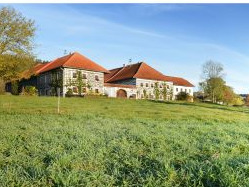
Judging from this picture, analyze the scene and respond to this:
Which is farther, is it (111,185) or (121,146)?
(121,146)

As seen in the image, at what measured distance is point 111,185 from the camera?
5020 millimetres

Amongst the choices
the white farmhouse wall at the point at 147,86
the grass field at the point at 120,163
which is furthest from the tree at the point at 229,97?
the grass field at the point at 120,163

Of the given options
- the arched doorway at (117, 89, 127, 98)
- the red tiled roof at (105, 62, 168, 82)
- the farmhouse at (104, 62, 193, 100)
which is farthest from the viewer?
the red tiled roof at (105, 62, 168, 82)

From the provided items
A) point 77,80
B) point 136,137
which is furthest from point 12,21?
point 136,137

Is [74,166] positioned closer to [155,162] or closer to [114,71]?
[155,162]

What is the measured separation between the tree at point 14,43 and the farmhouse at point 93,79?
16.6ft

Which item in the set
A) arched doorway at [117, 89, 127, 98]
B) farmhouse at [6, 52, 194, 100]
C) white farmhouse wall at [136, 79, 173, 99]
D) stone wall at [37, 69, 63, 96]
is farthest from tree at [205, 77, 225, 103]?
stone wall at [37, 69, 63, 96]

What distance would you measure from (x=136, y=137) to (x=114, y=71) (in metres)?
Answer: 65.3

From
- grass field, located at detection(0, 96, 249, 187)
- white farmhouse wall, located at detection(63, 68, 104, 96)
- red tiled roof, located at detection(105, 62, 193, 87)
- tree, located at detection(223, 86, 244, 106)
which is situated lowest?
grass field, located at detection(0, 96, 249, 187)

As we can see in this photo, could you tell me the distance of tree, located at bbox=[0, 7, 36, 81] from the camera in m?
42.5

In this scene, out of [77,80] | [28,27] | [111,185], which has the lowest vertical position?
[111,185]

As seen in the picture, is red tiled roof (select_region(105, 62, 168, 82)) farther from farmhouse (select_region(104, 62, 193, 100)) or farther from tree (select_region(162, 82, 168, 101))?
tree (select_region(162, 82, 168, 101))

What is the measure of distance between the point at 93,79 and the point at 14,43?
15.5 meters

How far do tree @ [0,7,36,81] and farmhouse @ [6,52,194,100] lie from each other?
5057 mm
